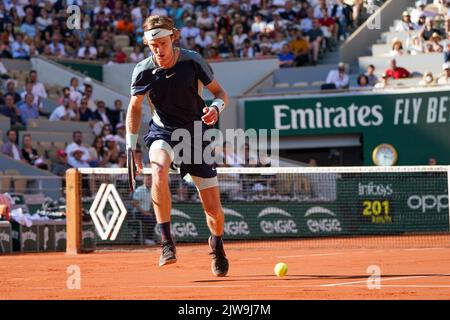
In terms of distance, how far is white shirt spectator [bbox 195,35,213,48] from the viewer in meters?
32.0

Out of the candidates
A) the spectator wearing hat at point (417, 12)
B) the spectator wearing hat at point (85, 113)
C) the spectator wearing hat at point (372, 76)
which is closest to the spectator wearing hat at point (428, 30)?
the spectator wearing hat at point (417, 12)

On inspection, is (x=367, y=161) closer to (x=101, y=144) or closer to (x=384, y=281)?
(x=101, y=144)

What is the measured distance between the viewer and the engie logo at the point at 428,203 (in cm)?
2388

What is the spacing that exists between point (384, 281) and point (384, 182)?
45.0ft

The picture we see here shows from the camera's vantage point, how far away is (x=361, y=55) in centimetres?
3161

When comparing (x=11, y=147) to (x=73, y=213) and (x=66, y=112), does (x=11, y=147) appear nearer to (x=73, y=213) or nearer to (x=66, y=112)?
(x=66, y=112)

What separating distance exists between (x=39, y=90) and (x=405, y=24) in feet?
35.3

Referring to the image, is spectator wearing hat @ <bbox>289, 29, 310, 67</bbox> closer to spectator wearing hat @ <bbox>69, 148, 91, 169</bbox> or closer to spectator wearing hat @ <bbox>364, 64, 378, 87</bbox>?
spectator wearing hat @ <bbox>364, 64, 378, 87</bbox>

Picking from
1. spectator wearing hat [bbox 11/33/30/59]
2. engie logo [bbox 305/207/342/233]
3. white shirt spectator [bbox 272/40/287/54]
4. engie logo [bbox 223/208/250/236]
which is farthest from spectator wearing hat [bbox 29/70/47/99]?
engie logo [bbox 305/207/342/233]

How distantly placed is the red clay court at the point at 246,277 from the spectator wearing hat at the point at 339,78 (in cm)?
1169

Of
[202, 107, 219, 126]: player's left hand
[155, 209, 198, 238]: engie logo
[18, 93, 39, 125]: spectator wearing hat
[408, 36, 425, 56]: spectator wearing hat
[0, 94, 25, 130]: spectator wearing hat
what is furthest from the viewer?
[408, 36, 425, 56]: spectator wearing hat

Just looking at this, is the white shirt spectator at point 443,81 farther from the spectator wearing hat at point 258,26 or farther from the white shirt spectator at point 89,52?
the white shirt spectator at point 89,52

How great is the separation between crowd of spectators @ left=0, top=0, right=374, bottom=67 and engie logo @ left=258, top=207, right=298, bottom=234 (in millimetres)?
8886
